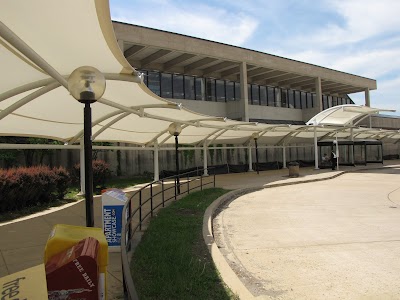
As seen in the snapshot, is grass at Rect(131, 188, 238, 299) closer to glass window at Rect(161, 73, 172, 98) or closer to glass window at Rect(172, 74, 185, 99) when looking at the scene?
glass window at Rect(161, 73, 172, 98)

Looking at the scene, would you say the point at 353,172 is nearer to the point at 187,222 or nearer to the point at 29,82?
the point at 187,222

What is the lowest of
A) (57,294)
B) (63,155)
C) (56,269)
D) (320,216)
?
(320,216)

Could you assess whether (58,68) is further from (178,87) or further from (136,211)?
(178,87)

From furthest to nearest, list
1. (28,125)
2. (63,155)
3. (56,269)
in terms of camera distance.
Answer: (63,155) < (28,125) < (56,269)

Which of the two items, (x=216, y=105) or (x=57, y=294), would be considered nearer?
(x=57, y=294)

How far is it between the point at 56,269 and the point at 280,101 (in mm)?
41484

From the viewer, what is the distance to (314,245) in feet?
23.8

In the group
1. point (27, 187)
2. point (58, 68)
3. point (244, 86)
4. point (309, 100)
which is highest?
point (309, 100)

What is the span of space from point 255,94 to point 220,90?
5026 mm

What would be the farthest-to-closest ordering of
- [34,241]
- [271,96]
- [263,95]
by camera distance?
[271,96] → [263,95] → [34,241]

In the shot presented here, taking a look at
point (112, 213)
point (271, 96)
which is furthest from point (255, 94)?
point (112, 213)

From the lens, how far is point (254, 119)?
1432 inches

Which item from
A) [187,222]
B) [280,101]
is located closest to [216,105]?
[280,101]

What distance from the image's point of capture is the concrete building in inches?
1113
